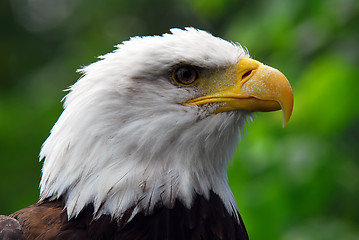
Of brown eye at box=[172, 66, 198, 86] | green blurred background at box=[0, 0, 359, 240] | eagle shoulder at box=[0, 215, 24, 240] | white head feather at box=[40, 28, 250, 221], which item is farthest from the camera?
green blurred background at box=[0, 0, 359, 240]

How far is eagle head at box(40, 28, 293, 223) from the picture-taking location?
2705 millimetres

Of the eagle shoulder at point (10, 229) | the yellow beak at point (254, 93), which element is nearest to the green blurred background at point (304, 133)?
the yellow beak at point (254, 93)

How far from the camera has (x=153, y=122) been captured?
2.75 metres

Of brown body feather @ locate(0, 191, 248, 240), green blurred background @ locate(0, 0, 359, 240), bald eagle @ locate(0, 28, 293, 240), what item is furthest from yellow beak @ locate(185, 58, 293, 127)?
green blurred background @ locate(0, 0, 359, 240)

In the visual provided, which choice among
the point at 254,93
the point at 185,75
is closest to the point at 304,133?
the point at 254,93

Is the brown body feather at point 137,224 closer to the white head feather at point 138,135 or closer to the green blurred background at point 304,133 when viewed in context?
the white head feather at point 138,135

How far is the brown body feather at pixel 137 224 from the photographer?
2.62 m

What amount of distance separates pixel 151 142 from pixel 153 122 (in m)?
0.09

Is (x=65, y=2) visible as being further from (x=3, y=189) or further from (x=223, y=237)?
(x=223, y=237)

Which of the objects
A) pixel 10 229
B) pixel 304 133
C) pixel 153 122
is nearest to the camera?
pixel 10 229

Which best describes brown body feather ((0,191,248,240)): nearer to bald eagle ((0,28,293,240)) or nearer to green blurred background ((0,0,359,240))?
bald eagle ((0,28,293,240))

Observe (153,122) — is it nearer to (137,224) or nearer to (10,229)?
A: (137,224)

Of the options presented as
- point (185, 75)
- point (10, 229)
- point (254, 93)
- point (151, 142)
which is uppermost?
point (185, 75)

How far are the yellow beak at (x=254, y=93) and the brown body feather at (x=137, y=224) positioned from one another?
45 centimetres
